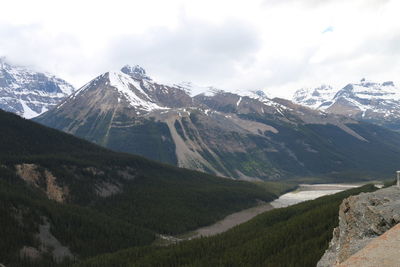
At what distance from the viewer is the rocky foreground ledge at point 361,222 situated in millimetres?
30439

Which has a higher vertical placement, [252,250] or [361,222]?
[361,222]

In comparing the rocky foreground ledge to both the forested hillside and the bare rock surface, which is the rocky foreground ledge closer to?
the bare rock surface

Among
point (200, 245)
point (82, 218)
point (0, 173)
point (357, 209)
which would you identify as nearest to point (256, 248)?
point (200, 245)

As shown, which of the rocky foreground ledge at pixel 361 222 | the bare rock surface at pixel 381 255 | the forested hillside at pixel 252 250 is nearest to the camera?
the bare rock surface at pixel 381 255

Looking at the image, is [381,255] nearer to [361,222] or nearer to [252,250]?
[361,222]

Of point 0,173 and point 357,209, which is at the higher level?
point 0,173

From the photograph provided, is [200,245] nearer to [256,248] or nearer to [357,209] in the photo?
[256,248]

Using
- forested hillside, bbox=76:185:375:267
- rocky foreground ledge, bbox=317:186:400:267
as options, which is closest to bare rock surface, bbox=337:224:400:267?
rocky foreground ledge, bbox=317:186:400:267

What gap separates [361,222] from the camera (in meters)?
33.8

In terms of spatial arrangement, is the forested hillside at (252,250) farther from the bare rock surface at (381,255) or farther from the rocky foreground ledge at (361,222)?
the bare rock surface at (381,255)

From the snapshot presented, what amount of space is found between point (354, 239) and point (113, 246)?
130440 mm

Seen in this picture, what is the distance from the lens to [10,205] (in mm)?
145500

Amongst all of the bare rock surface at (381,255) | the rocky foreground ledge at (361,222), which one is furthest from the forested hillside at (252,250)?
the bare rock surface at (381,255)

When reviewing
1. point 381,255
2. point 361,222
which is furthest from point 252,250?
point 381,255
